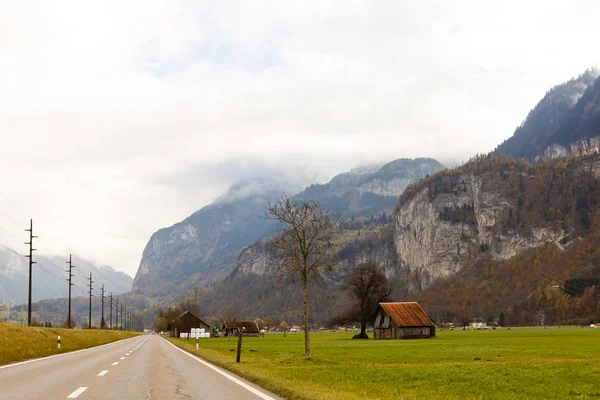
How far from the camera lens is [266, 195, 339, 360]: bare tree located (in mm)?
38625

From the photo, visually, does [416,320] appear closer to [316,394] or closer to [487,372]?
[487,372]

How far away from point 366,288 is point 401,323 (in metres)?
9.16

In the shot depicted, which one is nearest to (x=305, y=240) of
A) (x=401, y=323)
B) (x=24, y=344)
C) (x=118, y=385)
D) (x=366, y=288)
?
(x=24, y=344)

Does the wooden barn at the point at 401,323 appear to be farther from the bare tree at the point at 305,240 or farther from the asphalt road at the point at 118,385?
the asphalt road at the point at 118,385

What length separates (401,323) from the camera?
111 m

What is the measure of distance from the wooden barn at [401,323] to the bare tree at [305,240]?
75227 mm

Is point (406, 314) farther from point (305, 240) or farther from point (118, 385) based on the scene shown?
point (118, 385)

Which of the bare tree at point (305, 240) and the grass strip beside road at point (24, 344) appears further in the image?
the bare tree at point (305, 240)

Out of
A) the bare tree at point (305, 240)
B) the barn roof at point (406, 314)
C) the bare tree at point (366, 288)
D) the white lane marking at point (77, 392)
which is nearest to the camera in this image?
the white lane marking at point (77, 392)

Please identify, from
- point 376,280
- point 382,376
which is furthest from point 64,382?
point 376,280

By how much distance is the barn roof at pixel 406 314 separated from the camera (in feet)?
369

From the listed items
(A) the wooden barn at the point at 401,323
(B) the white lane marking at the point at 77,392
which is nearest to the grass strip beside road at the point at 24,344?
(B) the white lane marking at the point at 77,392

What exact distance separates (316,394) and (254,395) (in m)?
1.77

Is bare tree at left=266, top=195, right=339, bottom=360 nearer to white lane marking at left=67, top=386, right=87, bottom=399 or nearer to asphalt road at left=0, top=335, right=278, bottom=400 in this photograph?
asphalt road at left=0, top=335, right=278, bottom=400
